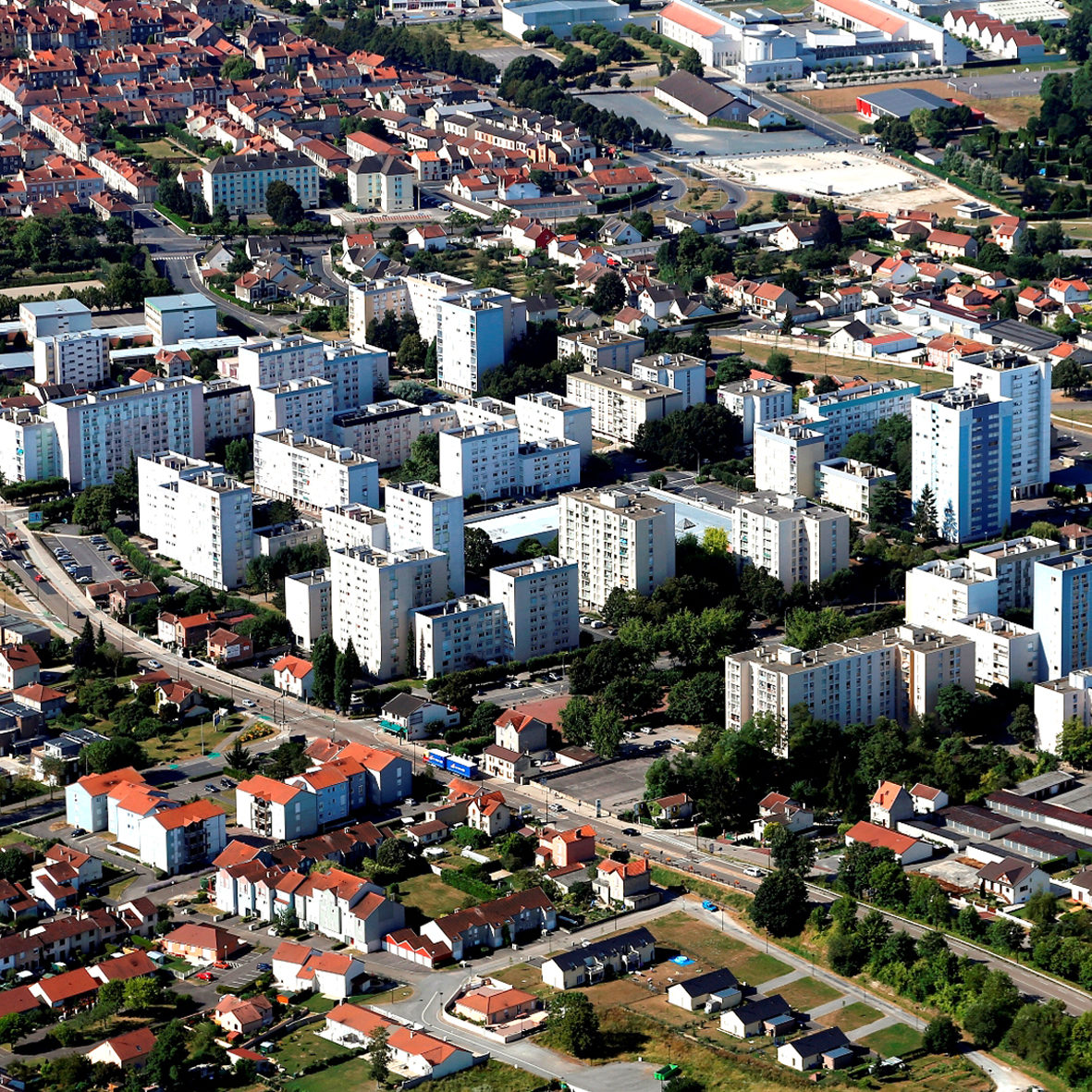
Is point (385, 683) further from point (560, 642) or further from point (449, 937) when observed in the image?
point (449, 937)

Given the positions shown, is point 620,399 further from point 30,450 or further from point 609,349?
point 30,450

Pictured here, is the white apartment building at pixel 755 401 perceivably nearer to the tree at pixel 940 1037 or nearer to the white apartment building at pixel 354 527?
the white apartment building at pixel 354 527

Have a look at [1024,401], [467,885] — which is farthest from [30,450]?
[467,885]

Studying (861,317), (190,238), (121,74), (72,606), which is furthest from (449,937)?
(121,74)

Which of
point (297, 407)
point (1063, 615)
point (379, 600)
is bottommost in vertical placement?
point (379, 600)

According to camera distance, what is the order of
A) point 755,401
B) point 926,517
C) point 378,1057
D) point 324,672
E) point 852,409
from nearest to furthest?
point 378,1057, point 324,672, point 926,517, point 852,409, point 755,401

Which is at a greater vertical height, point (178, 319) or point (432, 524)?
point (178, 319)

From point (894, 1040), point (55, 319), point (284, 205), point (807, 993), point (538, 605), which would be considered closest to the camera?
point (894, 1040)
